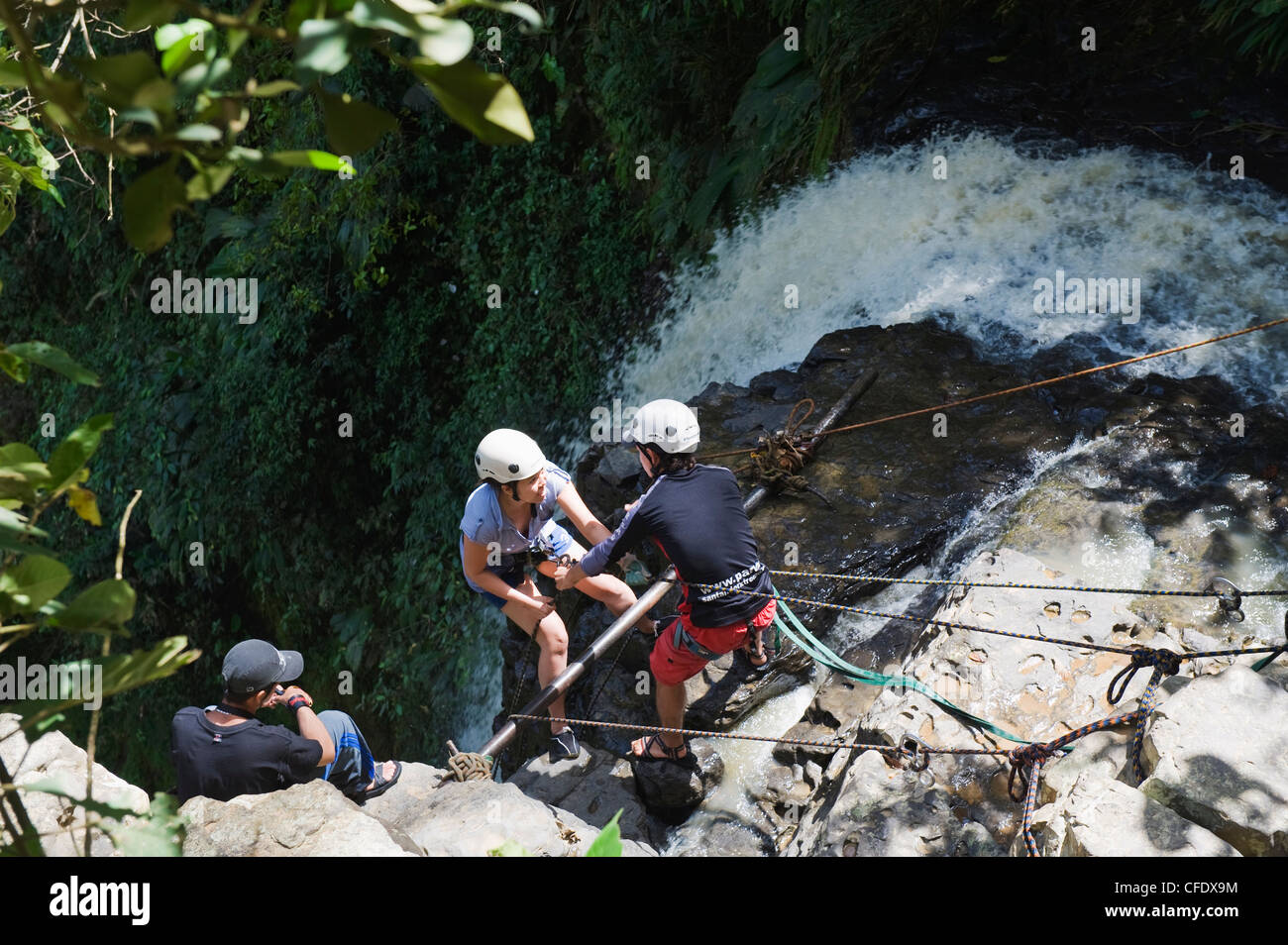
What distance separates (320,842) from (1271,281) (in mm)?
6429

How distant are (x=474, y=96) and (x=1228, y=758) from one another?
9.52ft

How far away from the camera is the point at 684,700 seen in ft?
17.1

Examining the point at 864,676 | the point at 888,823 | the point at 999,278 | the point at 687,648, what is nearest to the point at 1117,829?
the point at 888,823

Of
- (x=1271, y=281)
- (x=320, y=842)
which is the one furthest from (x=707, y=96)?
(x=320, y=842)

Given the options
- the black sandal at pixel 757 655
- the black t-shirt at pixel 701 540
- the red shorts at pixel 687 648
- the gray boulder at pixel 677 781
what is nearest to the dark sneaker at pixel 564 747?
the gray boulder at pixel 677 781

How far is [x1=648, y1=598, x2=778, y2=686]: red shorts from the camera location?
4797mm

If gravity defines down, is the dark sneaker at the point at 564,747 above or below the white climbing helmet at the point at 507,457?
below

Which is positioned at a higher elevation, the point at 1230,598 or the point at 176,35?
the point at 176,35

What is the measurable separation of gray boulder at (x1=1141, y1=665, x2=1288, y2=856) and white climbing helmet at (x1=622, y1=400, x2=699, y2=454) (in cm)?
219

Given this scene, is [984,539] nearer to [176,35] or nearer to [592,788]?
[592,788]

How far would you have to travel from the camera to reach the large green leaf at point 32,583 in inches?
66.3

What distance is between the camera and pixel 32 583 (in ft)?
5.57

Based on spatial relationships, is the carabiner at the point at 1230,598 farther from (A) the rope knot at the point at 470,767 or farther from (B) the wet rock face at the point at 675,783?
(A) the rope knot at the point at 470,767

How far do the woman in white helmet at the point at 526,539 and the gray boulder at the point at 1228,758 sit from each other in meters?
2.71
